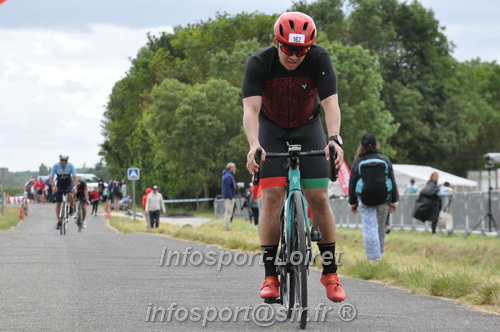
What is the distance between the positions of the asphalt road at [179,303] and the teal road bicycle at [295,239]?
0.19m

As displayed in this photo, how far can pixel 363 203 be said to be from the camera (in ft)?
42.9

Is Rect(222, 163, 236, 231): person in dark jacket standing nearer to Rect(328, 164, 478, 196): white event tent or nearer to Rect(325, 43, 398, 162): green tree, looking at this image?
Rect(328, 164, 478, 196): white event tent

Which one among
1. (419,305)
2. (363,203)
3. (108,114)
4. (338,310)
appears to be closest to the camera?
(338,310)

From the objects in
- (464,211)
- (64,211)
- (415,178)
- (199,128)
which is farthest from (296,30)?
(199,128)

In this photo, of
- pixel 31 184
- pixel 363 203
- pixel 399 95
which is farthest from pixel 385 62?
pixel 363 203

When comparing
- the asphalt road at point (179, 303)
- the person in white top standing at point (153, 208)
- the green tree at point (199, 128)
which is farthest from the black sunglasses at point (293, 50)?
the green tree at point (199, 128)

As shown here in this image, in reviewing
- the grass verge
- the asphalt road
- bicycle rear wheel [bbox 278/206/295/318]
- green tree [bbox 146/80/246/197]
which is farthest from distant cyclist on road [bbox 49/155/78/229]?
green tree [bbox 146/80/246/197]

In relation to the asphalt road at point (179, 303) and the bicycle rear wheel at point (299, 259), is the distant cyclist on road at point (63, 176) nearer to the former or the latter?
the asphalt road at point (179, 303)

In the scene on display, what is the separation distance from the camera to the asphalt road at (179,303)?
6.57m

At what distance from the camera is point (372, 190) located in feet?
42.6

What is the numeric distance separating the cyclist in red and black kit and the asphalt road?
1.49 ft

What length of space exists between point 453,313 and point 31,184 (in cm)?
7827

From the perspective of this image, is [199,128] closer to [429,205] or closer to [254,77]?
[429,205]

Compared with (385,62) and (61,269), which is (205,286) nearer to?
(61,269)
